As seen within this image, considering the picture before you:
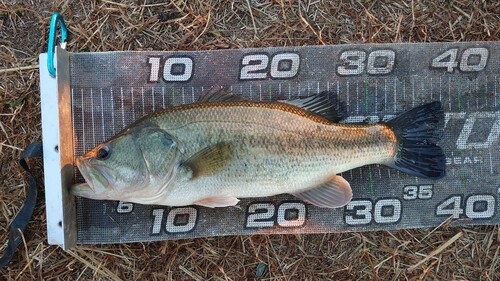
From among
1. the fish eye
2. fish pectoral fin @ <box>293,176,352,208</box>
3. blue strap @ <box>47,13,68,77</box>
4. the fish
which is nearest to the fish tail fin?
the fish

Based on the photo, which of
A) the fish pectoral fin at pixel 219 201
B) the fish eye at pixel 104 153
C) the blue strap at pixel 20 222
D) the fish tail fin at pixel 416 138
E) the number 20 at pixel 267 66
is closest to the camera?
the fish eye at pixel 104 153

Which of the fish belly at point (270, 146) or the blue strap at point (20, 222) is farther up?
the fish belly at point (270, 146)

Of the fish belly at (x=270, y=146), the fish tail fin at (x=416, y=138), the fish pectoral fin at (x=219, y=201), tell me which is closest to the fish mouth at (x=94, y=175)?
the fish belly at (x=270, y=146)

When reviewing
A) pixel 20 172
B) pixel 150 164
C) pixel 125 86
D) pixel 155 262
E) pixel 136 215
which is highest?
pixel 125 86

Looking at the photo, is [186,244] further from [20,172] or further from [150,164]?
[20,172]

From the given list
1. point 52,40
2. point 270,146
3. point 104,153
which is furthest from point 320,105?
point 52,40

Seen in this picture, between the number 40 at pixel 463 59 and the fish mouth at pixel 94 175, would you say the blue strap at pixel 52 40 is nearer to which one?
the fish mouth at pixel 94 175

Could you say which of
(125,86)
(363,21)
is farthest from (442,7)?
(125,86)

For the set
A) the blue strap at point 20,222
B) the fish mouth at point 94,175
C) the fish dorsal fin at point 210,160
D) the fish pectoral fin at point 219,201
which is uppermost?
the fish dorsal fin at point 210,160
